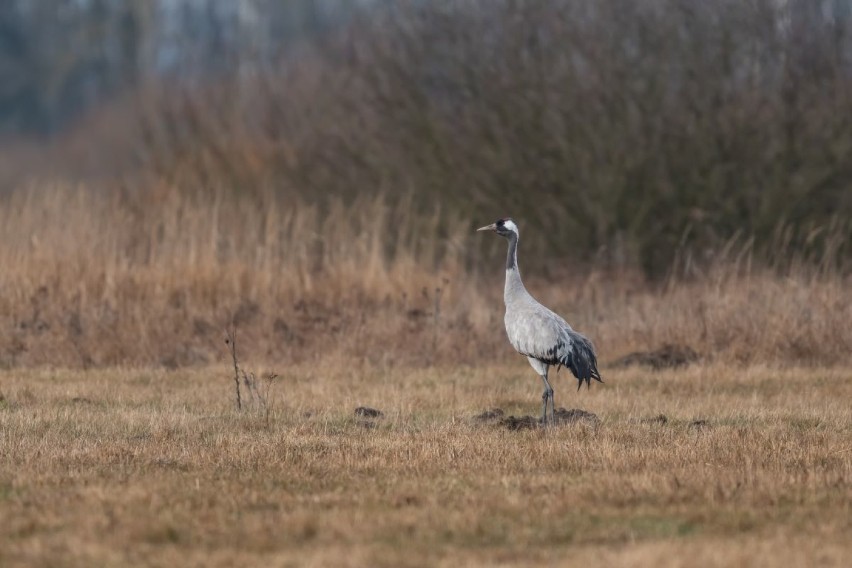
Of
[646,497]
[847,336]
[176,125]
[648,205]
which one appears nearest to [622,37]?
[648,205]

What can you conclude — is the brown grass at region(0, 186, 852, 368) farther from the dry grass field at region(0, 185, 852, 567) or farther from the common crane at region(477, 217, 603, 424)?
the common crane at region(477, 217, 603, 424)

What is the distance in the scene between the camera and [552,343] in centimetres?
1036

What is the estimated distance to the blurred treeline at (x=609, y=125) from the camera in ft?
62.8

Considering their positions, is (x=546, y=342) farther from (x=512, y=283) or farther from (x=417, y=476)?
(x=417, y=476)

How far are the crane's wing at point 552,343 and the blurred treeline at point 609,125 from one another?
7.02 meters

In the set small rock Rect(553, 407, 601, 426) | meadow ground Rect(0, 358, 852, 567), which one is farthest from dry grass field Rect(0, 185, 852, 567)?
small rock Rect(553, 407, 601, 426)

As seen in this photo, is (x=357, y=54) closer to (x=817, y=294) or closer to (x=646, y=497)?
(x=817, y=294)

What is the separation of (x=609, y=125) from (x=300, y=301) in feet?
19.2

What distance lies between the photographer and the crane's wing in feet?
33.9

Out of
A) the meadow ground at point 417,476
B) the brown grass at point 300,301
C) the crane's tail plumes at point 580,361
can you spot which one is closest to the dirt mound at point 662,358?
the brown grass at point 300,301

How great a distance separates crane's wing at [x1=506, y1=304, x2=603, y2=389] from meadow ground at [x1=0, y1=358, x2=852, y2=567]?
0.47m

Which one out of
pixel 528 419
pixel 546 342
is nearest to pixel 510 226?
pixel 546 342

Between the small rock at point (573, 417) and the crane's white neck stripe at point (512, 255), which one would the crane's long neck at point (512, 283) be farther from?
the small rock at point (573, 417)

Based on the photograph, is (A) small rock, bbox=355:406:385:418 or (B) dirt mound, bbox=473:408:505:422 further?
(A) small rock, bbox=355:406:385:418
